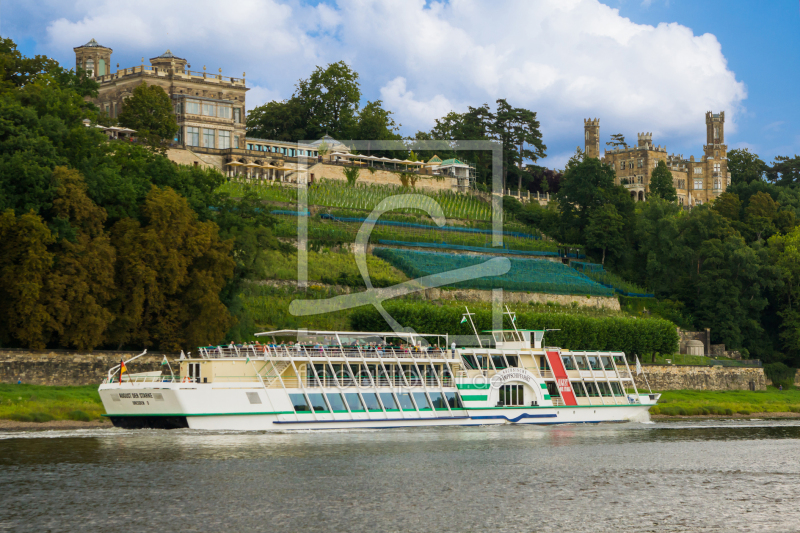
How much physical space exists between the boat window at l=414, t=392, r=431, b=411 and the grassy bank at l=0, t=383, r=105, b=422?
1417cm

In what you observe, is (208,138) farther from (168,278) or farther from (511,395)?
(511,395)

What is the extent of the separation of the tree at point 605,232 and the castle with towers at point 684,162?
2051 inches

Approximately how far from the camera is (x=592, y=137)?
6275 inches

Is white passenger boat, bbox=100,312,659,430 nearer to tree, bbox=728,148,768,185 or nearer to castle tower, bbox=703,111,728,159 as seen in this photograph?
tree, bbox=728,148,768,185

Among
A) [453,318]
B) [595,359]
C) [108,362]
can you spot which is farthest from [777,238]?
[108,362]

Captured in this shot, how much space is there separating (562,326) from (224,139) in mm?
42913

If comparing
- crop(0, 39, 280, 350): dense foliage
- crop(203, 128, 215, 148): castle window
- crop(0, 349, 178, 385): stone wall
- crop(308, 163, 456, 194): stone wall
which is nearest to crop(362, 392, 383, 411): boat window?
crop(0, 39, 280, 350): dense foliage

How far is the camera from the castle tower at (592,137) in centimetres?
15900

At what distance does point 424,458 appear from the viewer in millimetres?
36188

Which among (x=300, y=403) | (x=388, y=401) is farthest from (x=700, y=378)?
(x=300, y=403)

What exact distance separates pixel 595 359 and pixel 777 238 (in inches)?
1757

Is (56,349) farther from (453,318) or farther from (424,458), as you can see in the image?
(453,318)

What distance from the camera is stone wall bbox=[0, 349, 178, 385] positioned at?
155 ft

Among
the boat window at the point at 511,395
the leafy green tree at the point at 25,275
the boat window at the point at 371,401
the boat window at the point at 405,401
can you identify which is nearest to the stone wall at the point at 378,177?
the leafy green tree at the point at 25,275
